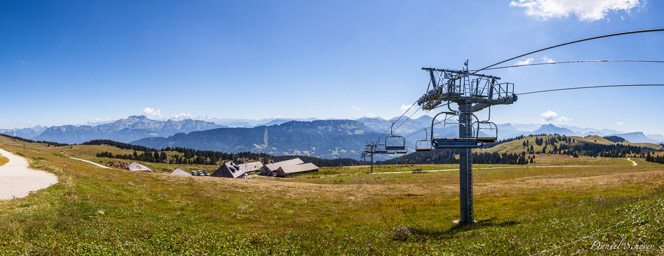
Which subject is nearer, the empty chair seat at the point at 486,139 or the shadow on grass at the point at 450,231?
the empty chair seat at the point at 486,139

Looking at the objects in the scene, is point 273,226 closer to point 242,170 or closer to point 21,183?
point 21,183

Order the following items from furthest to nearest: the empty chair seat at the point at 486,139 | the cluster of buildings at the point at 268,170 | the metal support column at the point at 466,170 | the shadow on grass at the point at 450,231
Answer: the cluster of buildings at the point at 268,170, the metal support column at the point at 466,170, the shadow on grass at the point at 450,231, the empty chair seat at the point at 486,139

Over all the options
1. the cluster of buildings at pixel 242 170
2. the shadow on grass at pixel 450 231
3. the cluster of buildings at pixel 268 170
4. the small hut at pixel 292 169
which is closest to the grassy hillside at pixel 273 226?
the shadow on grass at pixel 450 231

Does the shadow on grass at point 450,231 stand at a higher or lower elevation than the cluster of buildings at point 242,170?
higher

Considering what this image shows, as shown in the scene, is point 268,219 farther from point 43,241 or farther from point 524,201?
point 524,201

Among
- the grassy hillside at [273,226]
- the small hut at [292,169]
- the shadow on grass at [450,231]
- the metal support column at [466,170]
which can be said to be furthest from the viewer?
the small hut at [292,169]

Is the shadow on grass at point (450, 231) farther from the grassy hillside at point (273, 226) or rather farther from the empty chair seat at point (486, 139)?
the empty chair seat at point (486, 139)

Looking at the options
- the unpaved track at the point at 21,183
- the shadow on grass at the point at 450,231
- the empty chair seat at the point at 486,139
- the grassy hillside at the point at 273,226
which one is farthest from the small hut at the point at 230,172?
the empty chair seat at the point at 486,139

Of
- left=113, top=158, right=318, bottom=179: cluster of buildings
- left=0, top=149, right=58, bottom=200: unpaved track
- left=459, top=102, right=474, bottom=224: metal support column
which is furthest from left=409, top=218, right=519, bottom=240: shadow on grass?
left=113, top=158, right=318, bottom=179: cluster of buildings

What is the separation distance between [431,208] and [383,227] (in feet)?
43.9

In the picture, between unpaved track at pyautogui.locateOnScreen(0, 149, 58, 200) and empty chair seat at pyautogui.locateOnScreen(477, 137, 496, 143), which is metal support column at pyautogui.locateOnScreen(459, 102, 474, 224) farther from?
unpaved track at pyautogui.locateOnScreen(0, 149, 58, 200)

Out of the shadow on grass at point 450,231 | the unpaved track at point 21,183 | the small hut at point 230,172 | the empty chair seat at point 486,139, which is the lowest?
the small hut at point 230,172

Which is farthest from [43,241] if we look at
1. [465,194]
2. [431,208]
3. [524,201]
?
[524,201]

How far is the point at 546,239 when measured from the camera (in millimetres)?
14961
